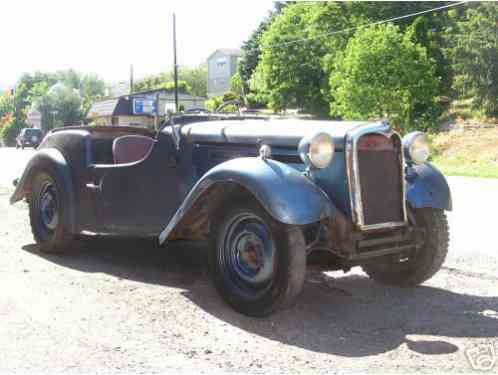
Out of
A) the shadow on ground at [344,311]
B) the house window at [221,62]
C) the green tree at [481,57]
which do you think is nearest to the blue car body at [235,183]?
the shadow on ground at [344,311]

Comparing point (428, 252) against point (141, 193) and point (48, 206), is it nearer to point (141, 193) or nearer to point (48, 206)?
point (141, 193)

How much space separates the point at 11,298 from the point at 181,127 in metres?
2.00

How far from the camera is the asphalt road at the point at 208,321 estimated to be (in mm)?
3487

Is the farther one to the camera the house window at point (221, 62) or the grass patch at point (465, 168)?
the house window at point (221, 62)

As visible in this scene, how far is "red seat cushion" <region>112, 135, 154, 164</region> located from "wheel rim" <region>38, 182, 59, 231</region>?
84cm

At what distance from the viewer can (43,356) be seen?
11.6 ft

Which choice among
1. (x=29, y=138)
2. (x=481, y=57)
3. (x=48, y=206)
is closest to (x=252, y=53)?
(x=29, y=138)

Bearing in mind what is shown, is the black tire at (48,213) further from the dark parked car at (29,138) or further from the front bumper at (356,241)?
the dark parked car at (29,138)

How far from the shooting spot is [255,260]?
445cm

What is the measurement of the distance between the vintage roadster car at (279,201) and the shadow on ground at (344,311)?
197 mm

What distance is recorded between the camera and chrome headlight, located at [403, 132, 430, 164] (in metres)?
5.07

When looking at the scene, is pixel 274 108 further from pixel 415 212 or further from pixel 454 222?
pixel 415 212

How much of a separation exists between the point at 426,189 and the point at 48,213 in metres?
3.91

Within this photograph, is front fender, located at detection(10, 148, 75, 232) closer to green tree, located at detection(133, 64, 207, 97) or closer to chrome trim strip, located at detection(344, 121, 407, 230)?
chrome trim strip, located at detection(344, 121, 407, 230)
